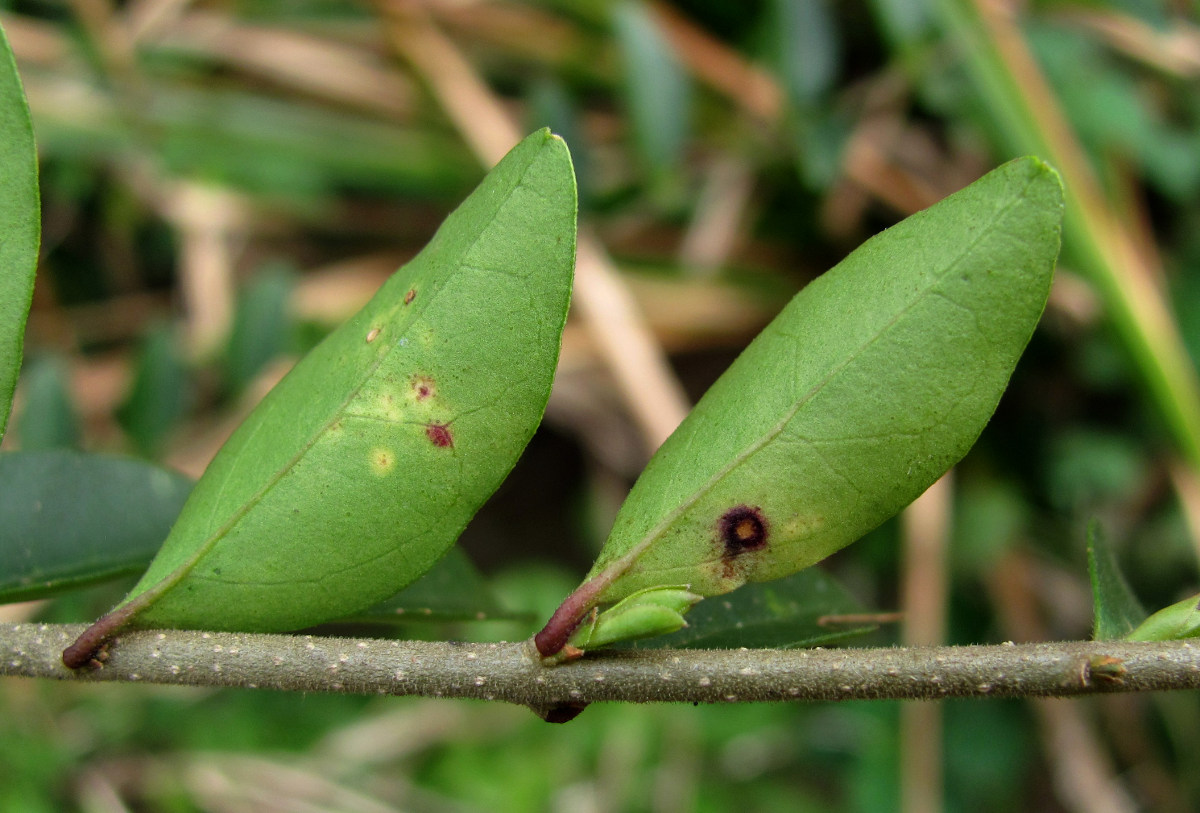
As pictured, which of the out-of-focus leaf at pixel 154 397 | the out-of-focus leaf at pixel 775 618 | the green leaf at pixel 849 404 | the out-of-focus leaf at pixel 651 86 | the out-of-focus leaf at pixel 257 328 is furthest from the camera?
the out-of-focus leaf at pixel 651 86

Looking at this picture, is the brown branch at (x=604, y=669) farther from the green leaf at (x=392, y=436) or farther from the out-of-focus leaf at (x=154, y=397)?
the out-of-focus leaf at (x=154, y=397)

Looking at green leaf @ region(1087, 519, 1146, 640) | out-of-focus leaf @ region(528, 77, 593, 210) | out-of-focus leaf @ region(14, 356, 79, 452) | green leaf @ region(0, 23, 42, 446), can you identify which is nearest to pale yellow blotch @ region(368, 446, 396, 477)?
green leaf @ region(0, 23, 42, 446)

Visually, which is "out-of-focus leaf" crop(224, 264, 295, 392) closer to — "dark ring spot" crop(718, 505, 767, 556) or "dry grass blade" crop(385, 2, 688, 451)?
"dry grass blade" crop(385, 2, 688, 451)

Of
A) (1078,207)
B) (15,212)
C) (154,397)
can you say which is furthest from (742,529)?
(1078,207)

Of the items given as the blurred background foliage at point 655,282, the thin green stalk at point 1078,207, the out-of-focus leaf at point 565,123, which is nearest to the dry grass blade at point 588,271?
the blurred background foliage at point 655,282

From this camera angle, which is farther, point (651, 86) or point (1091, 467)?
point (1091, 467)

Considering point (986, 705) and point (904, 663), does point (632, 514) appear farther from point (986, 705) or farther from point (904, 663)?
point (986, 705)

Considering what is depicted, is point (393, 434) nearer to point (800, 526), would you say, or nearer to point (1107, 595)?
point (800, 526)
